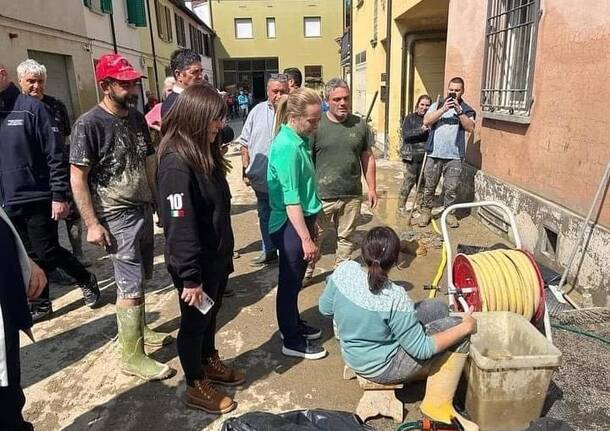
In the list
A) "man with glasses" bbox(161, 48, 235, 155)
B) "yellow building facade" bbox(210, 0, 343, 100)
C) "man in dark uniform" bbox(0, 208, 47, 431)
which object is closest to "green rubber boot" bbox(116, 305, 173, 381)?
"man in dark uniform" bbox(0, 208, 47, 431)

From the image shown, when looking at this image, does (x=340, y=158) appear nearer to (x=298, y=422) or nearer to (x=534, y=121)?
(x=534, y=121)

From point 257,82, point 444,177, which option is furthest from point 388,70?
point 257,82

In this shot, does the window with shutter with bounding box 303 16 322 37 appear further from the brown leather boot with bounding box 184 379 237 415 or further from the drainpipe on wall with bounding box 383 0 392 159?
the brown leather boot with bounding box 184 379 237 415

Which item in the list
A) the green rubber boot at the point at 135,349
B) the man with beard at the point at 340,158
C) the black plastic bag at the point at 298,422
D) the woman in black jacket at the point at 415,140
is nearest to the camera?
the black plastic bag at the point at 298,422

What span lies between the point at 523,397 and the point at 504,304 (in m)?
0.58

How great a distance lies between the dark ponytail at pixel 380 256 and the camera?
7.59 feet

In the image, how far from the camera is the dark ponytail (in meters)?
2.31

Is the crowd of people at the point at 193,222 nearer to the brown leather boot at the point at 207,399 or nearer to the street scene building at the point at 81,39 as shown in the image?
the brown leather boot at the point at 207,399

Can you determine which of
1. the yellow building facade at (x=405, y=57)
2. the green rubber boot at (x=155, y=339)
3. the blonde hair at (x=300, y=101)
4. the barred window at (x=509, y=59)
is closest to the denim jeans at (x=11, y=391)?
the green rubber boot at (x=155, y=339)

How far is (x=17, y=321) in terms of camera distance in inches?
72.5

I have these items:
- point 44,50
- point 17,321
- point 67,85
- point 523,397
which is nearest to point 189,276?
point 17,321

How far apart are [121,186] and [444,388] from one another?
223 centimetres

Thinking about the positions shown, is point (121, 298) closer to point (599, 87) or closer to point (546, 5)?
point (599, 87)

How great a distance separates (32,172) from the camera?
12.3ft
